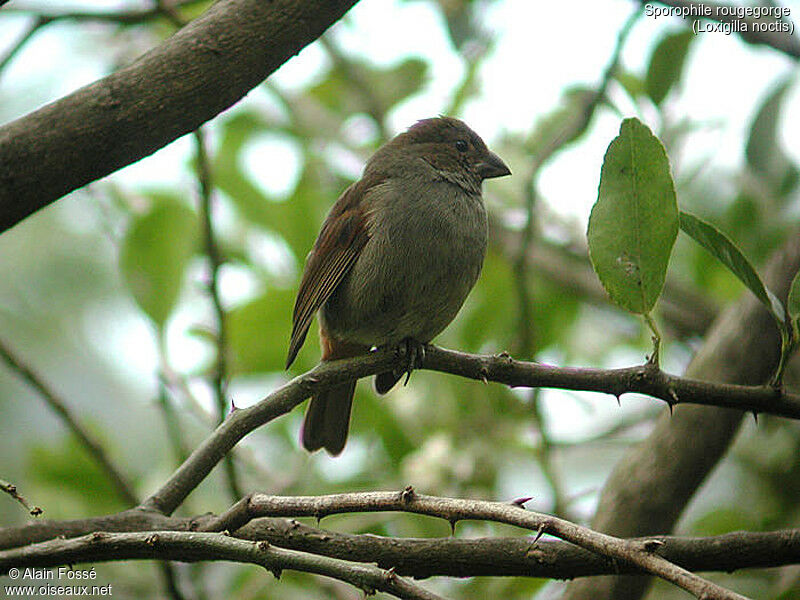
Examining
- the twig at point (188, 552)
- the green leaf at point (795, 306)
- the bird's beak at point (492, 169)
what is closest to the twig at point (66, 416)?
the twig at point (188, 552)

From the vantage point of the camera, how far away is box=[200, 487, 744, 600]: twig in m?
1.55

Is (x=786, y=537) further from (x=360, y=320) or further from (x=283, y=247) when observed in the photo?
(x=283, y=247)

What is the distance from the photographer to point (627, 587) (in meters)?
2.91

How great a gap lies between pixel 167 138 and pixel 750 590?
3.05 metres

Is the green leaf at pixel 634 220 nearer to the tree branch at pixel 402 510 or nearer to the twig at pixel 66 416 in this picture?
the tree branch at pixel 402 510

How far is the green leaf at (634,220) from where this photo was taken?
2107mm

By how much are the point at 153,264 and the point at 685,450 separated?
2.09m

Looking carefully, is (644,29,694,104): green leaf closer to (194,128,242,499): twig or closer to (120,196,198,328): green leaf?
(194,128,242,499): twig

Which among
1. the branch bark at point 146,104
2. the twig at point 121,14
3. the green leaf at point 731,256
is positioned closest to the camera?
the branch bark at point 146,104

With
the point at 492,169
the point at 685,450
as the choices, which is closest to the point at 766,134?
the point at 492,169

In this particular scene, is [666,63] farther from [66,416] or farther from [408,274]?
[66,416]

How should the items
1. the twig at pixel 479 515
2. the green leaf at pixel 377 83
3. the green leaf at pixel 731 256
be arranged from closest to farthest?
the twig at pixel 479 515 → the green leaf at pixel 731 256 → the green leaf at pixel 377 83

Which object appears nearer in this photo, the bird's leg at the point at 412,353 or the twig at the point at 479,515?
the twig at the point at 479,515

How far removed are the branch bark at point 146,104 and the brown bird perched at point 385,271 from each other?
145 cm
